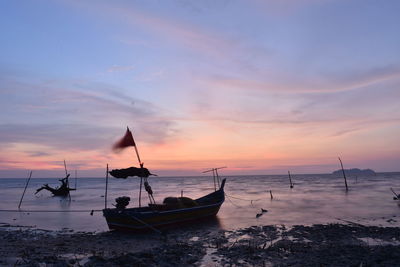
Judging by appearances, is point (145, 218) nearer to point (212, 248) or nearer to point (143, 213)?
point (143, 213)

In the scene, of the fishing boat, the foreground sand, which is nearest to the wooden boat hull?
the fishing boat

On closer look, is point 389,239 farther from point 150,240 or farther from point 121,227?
point 121,227

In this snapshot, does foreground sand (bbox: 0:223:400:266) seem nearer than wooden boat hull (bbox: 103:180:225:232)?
Yes

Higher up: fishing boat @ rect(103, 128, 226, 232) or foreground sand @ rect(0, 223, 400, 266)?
fishing boat @ rect(103, 128, 226, 232)

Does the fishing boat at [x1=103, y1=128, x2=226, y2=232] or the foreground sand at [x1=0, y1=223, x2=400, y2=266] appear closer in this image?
the foreground sand at [x1=0, y1=223, x2=400, y2=266]

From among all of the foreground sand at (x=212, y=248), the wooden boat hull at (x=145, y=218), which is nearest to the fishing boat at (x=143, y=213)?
the wooden boat hull at (x=145, y=218)

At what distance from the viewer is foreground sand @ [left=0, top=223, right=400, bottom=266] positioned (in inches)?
448

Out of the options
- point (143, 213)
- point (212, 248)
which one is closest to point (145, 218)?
point (143, 213)

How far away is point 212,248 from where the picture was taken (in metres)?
14.4

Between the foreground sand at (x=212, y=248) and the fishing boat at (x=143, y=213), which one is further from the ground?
the fishing boat at (x=143, y=213)

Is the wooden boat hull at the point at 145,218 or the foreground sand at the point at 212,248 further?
the wooden boat hull at the point at 145,218

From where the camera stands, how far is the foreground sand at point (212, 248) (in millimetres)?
11391

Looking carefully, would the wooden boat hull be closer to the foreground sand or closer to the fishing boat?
the fishing boat

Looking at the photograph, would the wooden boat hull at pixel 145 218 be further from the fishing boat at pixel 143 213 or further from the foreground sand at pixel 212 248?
the foreground sand at pixel 212 248
